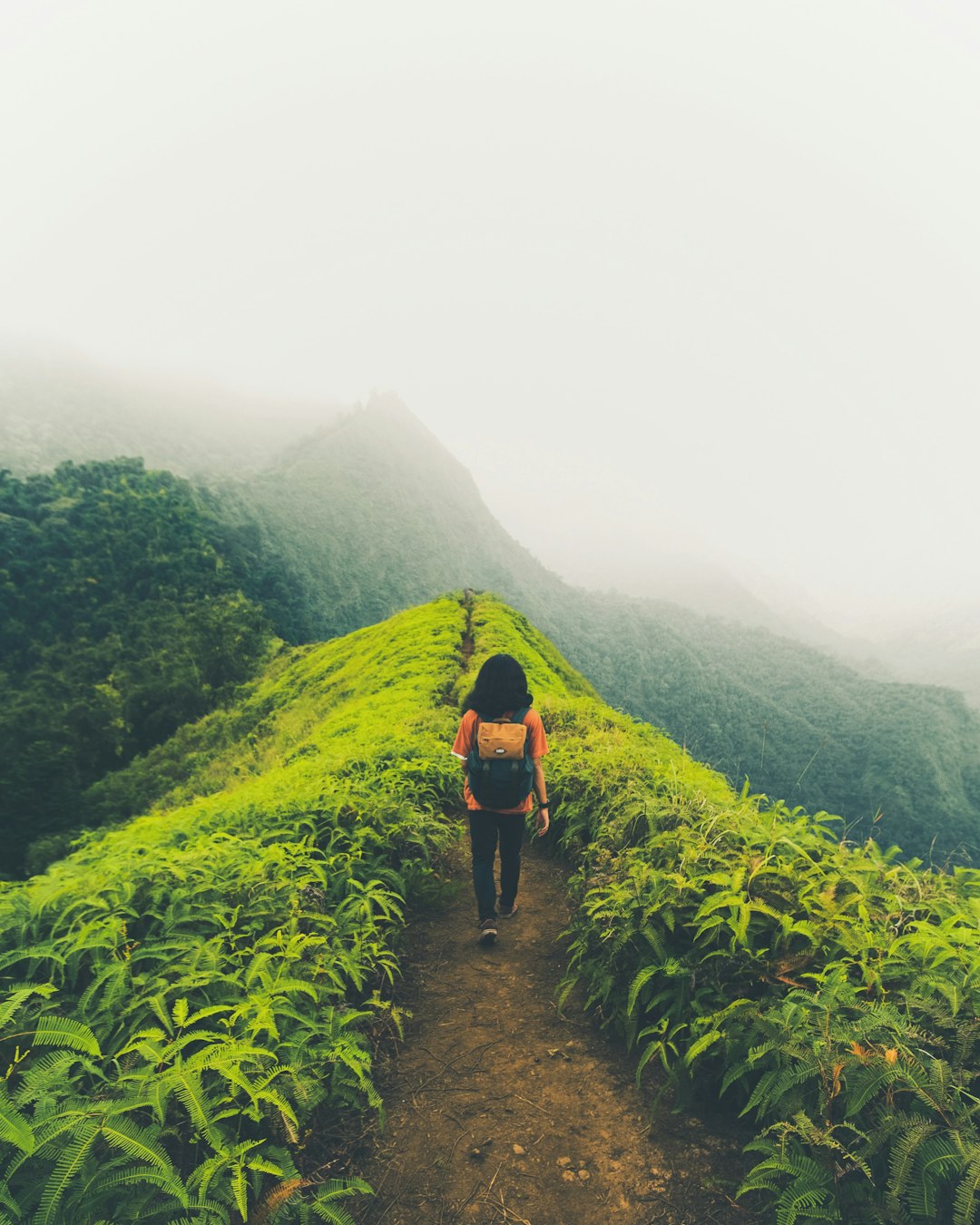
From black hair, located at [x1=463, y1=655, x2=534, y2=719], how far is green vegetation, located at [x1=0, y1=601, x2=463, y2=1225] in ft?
6.10

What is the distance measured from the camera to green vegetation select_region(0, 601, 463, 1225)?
2.65 m

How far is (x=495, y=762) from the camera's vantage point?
17.8ft

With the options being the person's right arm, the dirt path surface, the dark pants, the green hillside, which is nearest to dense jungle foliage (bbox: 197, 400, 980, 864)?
the person's right arm

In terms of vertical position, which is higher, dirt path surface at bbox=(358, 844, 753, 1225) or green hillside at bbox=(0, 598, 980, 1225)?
green hillside at bbox=(0, 598, 980, 1225)

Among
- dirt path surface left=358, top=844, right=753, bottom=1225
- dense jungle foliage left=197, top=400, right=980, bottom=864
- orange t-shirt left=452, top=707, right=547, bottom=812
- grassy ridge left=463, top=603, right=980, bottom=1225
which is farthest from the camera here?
dense jungle foliage left=197, top=400, right=980, bottom=864

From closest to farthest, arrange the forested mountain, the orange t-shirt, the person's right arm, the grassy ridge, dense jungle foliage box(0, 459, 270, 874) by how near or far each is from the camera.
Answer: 1. the grassy ridge
2. the orange t-shirt
3. the person's right arm
4. dense jungle foliage box(0, 459, 270, 874)
5. the forested mountain

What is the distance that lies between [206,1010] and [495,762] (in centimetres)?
278

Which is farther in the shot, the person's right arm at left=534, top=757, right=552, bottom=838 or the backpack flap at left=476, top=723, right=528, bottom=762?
the person's right arm at left=534, top=757, right=552, bottom=838

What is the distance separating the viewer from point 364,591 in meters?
108

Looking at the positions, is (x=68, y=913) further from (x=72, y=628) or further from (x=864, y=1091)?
(x=72, y=628)

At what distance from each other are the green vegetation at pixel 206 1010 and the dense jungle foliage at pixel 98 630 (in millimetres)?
38915

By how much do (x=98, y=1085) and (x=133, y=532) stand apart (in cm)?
7969

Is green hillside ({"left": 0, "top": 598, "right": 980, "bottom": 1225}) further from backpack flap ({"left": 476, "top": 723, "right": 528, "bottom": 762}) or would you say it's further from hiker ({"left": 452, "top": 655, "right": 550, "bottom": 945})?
backpack flap ({"left": 476, "top": 723, "right": 528, "bottom": 762})

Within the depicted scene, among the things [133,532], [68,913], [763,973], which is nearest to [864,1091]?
[763,973]
